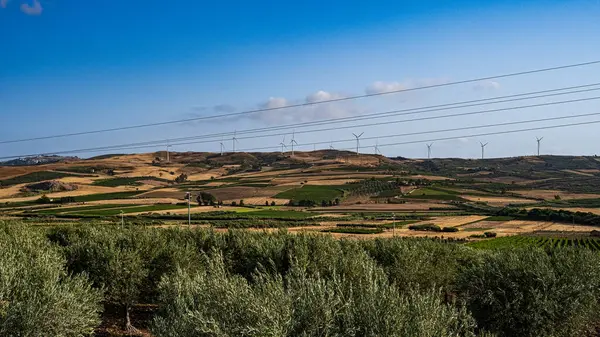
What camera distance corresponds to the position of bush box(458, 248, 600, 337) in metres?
24.7

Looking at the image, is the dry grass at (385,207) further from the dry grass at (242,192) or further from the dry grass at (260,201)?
the dry grass at (242,192)

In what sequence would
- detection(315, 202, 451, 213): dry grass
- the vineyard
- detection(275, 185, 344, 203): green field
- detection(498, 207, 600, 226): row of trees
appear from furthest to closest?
detection(275, 185, 344, 203): green field, detection(315, 202, 451, 213): dry grass, detection(498, 207, 600, 226): row of trees, the vineyard

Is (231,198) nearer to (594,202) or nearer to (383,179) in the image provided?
(383,179)

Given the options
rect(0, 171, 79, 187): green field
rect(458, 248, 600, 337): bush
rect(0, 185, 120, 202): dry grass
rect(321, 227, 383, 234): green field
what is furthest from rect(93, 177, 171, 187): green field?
rect(458, 248, 600, 337): bush

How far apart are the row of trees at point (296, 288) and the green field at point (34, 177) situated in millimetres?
118792

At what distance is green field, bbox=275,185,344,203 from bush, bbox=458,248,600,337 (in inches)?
4403

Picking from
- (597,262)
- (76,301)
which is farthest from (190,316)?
(597,262)

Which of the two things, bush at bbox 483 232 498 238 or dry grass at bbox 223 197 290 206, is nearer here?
bush at bbox 483 232 498 238

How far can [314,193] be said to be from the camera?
148 m

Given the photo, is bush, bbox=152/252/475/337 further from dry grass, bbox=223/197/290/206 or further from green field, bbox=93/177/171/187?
green field, bbox=93/177/171/187

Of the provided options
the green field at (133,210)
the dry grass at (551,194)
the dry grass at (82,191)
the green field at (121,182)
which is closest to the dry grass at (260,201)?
the green field at (133,210)

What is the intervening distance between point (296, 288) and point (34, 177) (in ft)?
539

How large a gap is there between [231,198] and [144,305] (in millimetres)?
102368

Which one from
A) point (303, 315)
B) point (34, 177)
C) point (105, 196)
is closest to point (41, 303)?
point (303, 315)
